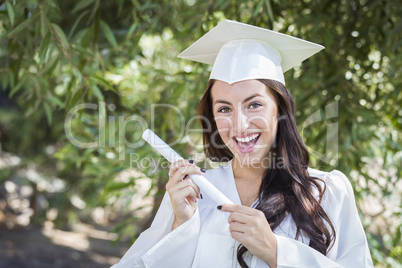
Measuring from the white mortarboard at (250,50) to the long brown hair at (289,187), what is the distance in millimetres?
56

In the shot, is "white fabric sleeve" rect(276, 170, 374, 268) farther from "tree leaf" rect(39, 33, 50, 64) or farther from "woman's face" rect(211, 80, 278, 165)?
"tree leaf" rect(39, 33, 50, 64)

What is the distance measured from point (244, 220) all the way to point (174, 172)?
273 millimetres

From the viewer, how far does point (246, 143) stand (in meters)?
1.50

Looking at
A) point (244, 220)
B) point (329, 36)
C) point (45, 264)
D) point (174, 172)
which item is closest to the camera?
point (244, 220)

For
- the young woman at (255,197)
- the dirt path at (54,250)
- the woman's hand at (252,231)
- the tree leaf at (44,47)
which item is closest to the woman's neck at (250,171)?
the young woman at (255,197)

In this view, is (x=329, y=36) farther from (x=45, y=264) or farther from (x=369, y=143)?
(x=45, y=264)

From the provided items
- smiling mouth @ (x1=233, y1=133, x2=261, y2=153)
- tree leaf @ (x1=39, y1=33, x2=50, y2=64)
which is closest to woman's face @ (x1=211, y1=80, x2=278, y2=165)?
smiling mouth @ (x1=233, y1=133, x2=261, y2=153)

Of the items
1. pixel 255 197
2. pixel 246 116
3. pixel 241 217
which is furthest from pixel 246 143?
pixel 241 217

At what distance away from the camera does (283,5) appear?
98.0 inches

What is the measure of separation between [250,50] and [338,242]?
671 mm

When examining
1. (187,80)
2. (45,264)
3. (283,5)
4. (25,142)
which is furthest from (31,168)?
(283,5)

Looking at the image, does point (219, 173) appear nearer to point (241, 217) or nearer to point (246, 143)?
point (246, 143)

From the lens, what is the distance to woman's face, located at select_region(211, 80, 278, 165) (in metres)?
1.48

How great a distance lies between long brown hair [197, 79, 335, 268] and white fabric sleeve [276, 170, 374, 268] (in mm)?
29
